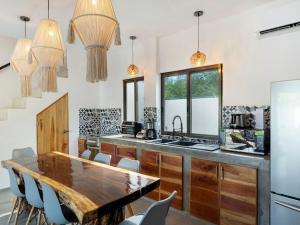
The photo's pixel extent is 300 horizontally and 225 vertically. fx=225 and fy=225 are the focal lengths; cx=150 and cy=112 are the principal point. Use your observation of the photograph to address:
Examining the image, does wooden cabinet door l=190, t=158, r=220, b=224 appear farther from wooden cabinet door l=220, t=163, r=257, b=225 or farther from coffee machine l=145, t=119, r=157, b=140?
coffee machine l=145, t=119, r=157, b=140

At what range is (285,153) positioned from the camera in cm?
202

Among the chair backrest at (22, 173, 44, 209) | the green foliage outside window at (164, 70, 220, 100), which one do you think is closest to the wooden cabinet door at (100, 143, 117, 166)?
the green foliage outside window at (164, 70, 220, 100)

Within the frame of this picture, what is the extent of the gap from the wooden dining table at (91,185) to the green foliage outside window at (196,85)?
1858 mm

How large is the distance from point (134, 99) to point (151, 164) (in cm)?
179

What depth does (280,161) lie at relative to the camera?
2.06 metres

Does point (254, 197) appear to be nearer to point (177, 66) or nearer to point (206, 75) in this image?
point (206, 75)

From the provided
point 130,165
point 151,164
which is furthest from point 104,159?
point 151,164

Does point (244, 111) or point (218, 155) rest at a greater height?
point (244, 111)

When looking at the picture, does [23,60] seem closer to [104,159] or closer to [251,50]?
[104,159]

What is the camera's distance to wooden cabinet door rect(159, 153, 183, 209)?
3.04m

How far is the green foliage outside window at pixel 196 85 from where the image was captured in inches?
136

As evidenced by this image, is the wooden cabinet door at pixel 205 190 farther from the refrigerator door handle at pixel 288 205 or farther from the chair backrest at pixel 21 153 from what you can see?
the chair backrest at pixel 21 153

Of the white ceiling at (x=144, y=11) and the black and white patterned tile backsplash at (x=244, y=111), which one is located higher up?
the white ceiling at (x=144, y=11)

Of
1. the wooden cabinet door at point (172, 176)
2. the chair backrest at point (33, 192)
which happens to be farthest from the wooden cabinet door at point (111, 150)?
the chair backrest at point (33, 192)
